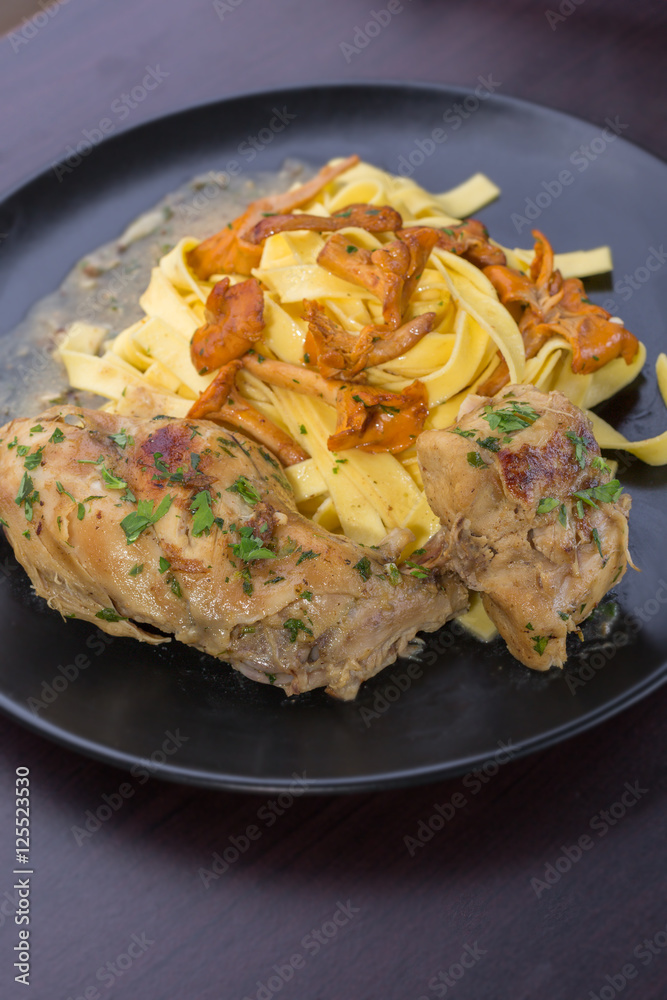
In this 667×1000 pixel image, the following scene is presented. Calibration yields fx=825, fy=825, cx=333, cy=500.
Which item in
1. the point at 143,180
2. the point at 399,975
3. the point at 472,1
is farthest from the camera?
the point at 472,1

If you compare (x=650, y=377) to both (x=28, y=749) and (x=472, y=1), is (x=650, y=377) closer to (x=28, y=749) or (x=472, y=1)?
(x=28, y=749)

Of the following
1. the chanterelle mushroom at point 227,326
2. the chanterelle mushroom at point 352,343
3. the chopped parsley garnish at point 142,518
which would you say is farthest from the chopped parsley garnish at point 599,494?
the chanterelle mushroom at point 227,326

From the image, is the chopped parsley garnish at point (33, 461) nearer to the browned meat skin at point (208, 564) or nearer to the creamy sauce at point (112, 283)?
the browned meat skin at point (208, 564)

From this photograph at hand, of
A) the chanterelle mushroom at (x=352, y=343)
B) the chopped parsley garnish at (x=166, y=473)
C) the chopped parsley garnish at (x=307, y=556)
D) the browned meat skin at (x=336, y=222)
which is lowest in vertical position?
the chopped parsley garnish at (x=307, y=556)

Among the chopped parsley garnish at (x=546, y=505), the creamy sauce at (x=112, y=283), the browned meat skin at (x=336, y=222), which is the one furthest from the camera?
the creamy sauce at (x=112, y=283)

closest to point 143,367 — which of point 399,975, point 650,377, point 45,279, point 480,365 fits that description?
point 45,279

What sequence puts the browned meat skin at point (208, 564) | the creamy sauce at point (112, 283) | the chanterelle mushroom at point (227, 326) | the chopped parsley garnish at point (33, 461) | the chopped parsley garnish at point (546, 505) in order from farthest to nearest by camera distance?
the creamy sauce at point (112, 283)
the chanterelle mushroom at point (227, 326)
the chopped parsley garnish at point (33, 461)
the browned meat skin at point (208, 564)
the chopped parsley garnish at point (546, 505)
